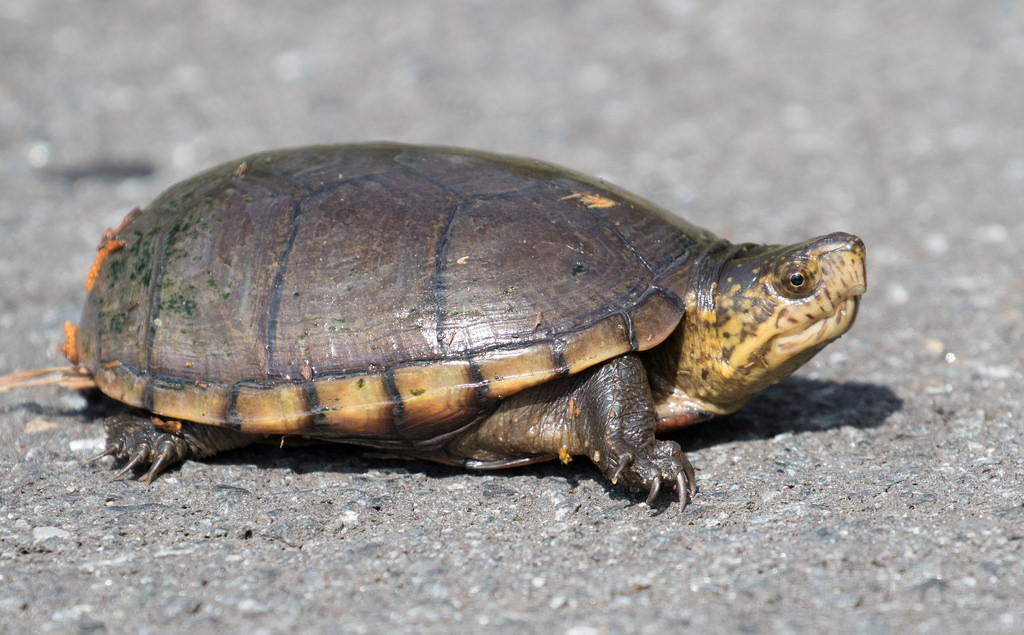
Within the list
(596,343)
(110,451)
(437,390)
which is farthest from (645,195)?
(110,451)

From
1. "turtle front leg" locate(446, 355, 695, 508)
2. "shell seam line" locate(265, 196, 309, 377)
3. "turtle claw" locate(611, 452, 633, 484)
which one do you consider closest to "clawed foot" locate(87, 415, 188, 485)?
"shell seam line" locate(265, 196, 309, 377)

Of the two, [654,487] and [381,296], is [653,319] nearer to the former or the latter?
[654,487]

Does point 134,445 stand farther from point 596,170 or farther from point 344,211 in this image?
point 596,170

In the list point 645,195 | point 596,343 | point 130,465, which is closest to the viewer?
point 596,343

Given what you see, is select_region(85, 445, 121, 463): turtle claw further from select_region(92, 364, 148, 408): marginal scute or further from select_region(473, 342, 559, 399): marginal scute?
select_region(473, 342, 559, 399): marginal scute

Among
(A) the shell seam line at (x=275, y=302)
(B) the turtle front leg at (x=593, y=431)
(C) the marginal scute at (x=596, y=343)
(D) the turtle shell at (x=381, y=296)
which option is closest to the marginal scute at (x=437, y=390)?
(D) the turtle shell at (x=381, y=296)
